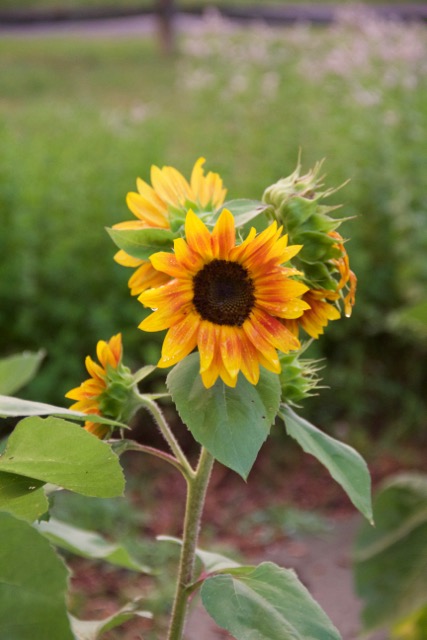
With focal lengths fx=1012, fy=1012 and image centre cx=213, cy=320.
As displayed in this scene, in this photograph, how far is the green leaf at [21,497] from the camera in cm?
52

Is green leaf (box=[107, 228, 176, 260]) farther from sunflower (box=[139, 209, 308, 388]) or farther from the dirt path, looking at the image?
the dirt path

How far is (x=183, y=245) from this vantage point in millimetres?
553

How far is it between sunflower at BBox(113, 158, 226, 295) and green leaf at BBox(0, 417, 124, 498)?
0.14 m

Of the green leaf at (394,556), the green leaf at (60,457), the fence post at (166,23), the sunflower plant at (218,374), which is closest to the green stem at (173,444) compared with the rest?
the sunflower plant at (218,374)

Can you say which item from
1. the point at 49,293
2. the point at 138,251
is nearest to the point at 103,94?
the point at 49,293

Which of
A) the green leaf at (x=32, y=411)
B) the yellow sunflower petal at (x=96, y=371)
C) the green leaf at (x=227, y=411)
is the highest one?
the green leaf at (x=32, y=411)

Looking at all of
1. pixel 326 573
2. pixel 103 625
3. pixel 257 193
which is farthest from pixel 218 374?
pixel 257 193

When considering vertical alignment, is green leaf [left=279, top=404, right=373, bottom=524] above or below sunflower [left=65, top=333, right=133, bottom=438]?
below

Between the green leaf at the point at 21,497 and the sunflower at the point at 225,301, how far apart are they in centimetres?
10

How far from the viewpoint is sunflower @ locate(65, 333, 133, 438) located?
0.61m

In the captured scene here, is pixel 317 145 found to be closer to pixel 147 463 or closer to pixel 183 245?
pixel 147 463

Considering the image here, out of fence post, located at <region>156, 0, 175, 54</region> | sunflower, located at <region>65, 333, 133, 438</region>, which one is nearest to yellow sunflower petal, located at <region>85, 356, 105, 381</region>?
sunflower, located at <region>65, 333, 133, 438</region>

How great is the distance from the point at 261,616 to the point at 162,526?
1587 millimetres

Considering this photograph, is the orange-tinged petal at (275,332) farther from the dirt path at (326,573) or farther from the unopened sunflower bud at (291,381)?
the dirt path at (326,573)
